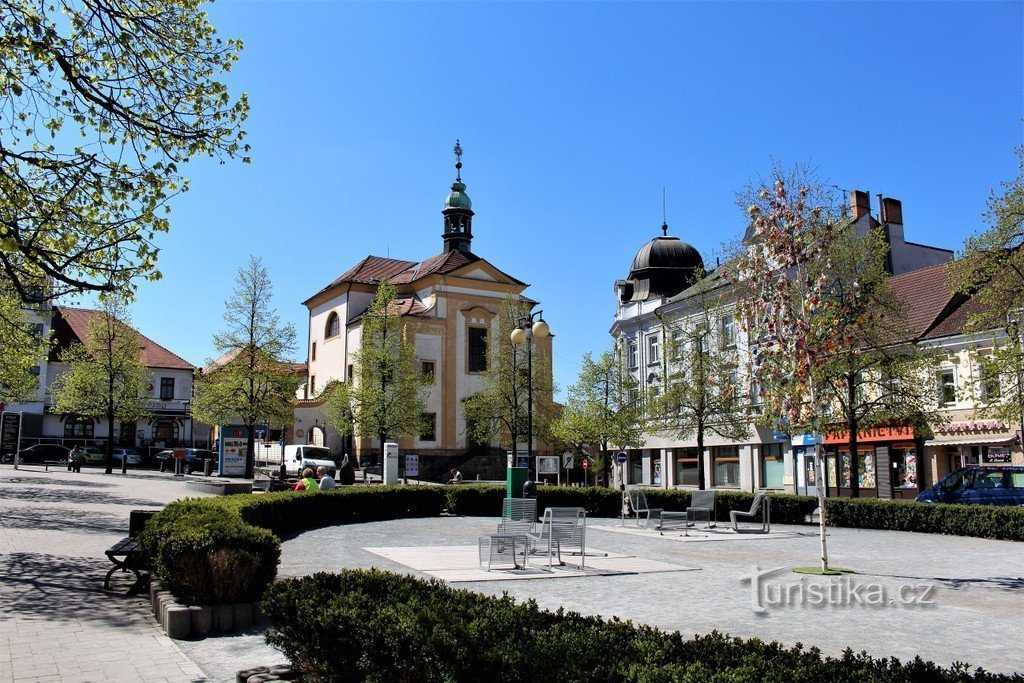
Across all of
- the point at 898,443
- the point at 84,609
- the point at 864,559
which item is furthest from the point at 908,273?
the point at 84,609

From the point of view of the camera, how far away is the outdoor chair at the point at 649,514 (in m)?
21.0

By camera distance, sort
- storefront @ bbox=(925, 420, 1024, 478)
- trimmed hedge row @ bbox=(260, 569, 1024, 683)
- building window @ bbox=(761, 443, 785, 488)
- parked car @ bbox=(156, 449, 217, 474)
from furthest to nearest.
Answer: parked car @ bbox=(156, 449, 217, 474)
building window @ bbox=(761, 443, 785, 488)
storefront @ bbox=(925, 420, 1024, 478)
trimmed hedge row @ bbox=(260, 569, 1024, 683)

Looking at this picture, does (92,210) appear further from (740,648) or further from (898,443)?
(898,443)

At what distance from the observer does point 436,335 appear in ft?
191

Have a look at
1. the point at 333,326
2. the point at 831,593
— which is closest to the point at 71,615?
the point at 831,593

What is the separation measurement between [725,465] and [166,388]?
147ft

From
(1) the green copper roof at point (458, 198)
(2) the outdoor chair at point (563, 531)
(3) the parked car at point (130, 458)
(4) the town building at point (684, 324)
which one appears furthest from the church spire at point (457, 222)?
(2) the outdoor chair at point (563, 531)

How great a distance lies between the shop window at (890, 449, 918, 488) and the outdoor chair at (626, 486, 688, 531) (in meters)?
15.3

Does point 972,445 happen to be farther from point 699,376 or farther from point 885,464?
point 699,376

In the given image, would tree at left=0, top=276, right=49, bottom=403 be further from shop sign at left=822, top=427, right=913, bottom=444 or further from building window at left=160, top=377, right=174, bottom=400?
building window at left=160, top=377, right=174, bottom=400

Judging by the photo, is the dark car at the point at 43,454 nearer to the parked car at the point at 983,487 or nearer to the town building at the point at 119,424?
the town building at the point at 119,424

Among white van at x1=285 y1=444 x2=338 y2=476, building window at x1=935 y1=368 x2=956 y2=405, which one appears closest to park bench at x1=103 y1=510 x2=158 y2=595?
building window at x1=935 y1=368 x2=956 y2=405

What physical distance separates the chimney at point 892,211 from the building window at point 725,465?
1467 cm

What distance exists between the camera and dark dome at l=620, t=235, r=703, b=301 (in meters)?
53.8
